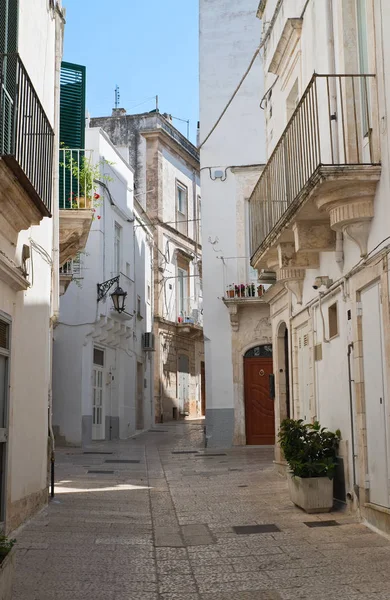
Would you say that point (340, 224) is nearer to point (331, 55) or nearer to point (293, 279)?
point (331, 55)

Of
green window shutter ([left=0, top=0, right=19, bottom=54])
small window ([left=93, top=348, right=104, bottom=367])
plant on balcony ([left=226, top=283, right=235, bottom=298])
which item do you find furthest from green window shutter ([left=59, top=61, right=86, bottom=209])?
small window ([left=93, top=348, right=104, bottom=367])

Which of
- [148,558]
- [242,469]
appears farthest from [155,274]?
[148,558]

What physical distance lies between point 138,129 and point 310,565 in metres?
28.6

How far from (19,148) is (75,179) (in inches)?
246

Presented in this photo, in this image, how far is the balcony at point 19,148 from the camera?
6988mm

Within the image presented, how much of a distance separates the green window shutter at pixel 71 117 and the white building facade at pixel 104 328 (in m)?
4.09

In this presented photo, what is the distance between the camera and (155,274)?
106 feet

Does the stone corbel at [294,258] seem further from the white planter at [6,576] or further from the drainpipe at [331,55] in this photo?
the white planter at [6,576]

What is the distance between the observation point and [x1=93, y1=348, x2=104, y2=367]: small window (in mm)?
22703

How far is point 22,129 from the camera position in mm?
7758

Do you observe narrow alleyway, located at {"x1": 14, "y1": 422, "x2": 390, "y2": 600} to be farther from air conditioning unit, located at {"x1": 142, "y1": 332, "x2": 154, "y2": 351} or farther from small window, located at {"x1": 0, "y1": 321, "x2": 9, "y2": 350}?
air conditioning unit, located at {"x1": 142, "y1": 332, "x2": 154, "y2": 351}

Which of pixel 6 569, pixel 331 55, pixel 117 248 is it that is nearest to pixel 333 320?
pixel 331 55

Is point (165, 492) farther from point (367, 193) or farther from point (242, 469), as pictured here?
point (367, 193)

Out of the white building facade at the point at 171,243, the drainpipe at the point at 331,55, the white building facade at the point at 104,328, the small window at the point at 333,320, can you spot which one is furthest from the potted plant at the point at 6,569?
the white building facade at the point at 171,243
